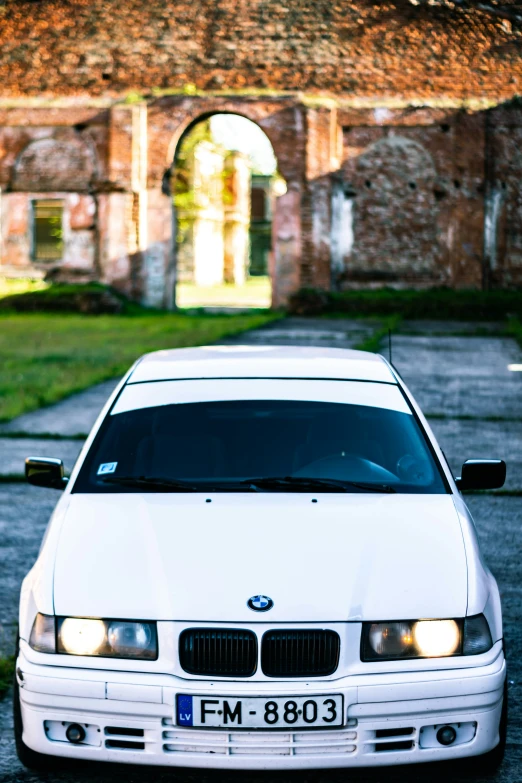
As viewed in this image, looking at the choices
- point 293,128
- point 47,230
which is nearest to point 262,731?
point 293,128

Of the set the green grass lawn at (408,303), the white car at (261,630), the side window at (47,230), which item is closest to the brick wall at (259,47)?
the side window at (47,230)

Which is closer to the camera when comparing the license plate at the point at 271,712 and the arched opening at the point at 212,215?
the license plate at the point at 271,712

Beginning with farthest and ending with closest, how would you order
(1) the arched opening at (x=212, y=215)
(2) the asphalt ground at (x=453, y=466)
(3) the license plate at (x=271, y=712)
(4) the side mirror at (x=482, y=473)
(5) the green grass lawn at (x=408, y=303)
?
(1) the arched opening at (x=212, y=215), (5) the green grass lawn at (x=408, y=303), (4) the side mirror at (x=482, y=473), (2) the asphalt ground at (x=453, y=466), (3) the license plate at (x=271, y=712)

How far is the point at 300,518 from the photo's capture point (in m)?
4.07

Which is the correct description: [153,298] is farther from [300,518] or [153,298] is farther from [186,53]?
[300,518]

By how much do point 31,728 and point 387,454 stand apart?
1835mm

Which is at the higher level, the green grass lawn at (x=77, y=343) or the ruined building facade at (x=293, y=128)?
the ruined building facade at (x=293, y=128)

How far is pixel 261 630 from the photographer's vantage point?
3.45 metres

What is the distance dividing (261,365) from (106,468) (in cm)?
100

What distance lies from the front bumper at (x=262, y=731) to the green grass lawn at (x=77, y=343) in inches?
355

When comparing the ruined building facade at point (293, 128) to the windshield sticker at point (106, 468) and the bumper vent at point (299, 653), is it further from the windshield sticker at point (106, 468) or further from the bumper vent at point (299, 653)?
the bumper vent at point (299, 653)

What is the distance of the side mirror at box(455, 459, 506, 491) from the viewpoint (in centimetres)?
484

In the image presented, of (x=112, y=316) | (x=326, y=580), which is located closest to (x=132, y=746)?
(x=326, y=580)

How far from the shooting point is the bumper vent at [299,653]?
11.3ft
